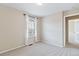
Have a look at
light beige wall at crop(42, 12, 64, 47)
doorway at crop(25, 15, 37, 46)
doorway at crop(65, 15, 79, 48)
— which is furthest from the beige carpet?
doorway at crop(65, 15, 79, 48)

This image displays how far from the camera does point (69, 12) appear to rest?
14.1ft

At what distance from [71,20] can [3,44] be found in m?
5.02

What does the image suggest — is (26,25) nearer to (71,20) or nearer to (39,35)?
(39,35)

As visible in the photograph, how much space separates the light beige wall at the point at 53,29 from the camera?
14.9 feet

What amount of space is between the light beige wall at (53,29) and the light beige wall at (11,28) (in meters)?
1.69

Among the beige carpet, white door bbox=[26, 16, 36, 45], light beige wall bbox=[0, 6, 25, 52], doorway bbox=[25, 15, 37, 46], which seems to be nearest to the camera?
the beige carpet

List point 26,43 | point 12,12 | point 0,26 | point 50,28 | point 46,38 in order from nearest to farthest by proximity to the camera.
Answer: point 0,26
point 12,12
point 26,43
point 50,28
point 46,38

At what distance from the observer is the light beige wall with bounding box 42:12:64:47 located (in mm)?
4527

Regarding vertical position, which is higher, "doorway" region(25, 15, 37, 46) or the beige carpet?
"doorway" region(25, 15, 37, 46)

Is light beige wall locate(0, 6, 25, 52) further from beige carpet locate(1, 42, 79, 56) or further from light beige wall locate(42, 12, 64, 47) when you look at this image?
light beige wall locate(42, 12, 64, 47)

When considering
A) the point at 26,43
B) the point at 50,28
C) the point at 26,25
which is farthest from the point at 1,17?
the point at 50,28

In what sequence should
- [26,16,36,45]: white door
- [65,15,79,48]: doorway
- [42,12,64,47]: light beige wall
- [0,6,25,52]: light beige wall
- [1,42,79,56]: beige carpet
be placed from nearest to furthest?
[1,42,79,56]: beige carpet < [0,6,25,52]: light beige wall < [42,12,64,47]: light beige wall < [26,16,36,45]: white door < [65,15,79,48]: doorway

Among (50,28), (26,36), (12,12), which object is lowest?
(26,36)

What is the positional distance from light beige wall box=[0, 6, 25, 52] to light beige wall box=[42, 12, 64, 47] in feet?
5.54
